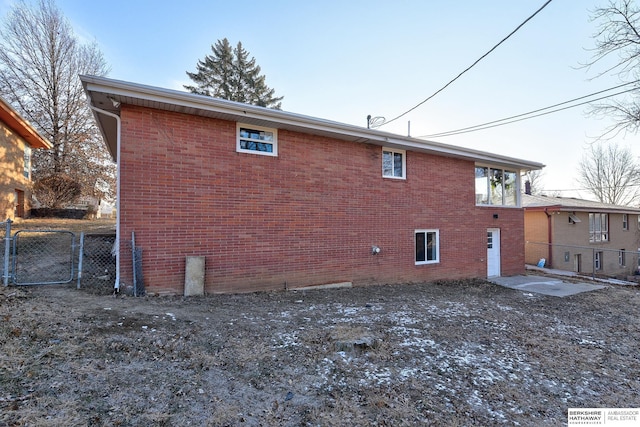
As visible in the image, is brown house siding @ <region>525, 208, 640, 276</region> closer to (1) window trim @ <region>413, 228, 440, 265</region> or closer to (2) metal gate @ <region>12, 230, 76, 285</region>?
(1) window trim @ <region>413, 228, 440, 265</region>

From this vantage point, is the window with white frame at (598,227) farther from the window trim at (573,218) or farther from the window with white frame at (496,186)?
the window with white frame at (496,186)

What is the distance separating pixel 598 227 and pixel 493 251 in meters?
12.6

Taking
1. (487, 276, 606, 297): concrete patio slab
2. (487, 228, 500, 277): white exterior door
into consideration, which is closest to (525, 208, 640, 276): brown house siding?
(487, 276, 606, 297): concrete patio slab

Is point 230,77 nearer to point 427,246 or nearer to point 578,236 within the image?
point 427,246

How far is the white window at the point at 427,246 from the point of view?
10008 mm

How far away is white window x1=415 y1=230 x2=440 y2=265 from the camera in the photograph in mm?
10008

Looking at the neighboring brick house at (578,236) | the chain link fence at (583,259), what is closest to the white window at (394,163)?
the chain link fence at (583,259)

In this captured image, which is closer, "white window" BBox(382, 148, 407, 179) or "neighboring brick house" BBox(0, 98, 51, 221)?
"white window" BBox(382, 148, 407, 179)

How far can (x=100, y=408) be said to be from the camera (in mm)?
2443

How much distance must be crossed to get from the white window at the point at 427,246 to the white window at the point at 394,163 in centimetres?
201

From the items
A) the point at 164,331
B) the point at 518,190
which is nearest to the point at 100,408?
the point at 164,331

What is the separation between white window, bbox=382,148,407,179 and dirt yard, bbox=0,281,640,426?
4.61 meters

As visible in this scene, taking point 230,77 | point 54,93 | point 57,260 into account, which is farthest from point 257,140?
point 230,77

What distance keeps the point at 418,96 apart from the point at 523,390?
454 inches
